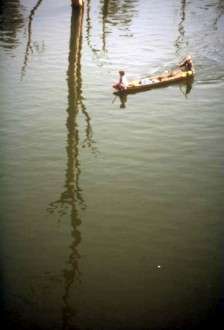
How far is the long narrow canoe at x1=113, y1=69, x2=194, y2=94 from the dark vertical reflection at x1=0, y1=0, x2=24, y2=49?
464 inches

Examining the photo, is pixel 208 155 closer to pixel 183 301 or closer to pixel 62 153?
pixel 62 153

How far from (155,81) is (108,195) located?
9.70 m

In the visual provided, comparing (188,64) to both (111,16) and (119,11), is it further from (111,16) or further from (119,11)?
(119,11)

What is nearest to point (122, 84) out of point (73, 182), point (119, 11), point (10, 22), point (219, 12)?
point (73, 182)

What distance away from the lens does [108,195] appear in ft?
48.3

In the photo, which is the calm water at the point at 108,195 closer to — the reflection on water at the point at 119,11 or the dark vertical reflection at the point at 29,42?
the dark vertical reflection at the point at 29,42

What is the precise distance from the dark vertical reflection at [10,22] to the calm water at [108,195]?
9.31 feet

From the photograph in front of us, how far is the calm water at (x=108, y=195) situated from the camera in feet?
36.2

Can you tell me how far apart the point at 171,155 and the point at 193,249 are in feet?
17.3

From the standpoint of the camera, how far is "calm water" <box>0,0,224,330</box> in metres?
11.0

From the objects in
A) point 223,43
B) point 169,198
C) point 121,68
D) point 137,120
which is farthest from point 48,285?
point 223,43

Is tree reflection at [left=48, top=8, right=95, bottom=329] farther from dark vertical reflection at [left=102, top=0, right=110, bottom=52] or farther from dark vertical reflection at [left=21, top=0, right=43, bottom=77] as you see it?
dark vertical reflection at [left=102, top=0, right=110, bottom=52]

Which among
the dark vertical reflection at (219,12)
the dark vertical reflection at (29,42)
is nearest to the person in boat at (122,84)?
the dark vertical reflection at (29,42)

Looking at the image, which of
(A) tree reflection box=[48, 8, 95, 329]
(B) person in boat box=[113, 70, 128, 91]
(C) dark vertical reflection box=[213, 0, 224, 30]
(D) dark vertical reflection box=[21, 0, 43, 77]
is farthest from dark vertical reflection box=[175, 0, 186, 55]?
(D) dark vertical reflection box=[21, 0, 43, 77]
